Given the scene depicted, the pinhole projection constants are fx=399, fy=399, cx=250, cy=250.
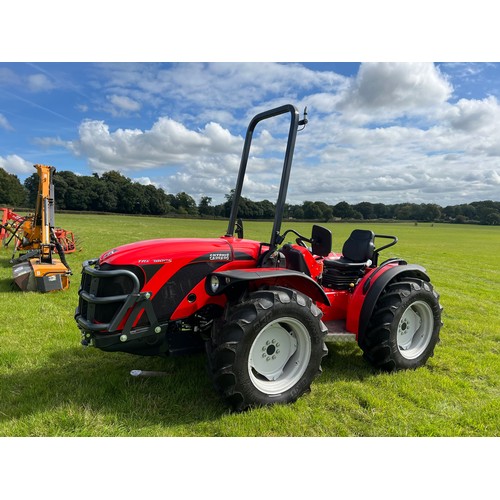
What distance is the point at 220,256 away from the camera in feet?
12.5

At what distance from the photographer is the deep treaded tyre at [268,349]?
10.8 ft

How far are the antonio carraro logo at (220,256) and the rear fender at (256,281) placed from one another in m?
0.21

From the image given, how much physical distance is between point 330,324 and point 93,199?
5661 centimetres

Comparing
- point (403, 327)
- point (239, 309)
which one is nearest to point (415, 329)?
point (403, 327)

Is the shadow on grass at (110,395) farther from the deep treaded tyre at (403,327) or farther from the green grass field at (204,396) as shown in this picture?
the deep treaded tyre at (403,327)

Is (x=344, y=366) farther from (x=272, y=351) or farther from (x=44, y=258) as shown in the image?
(x=44, y=258)

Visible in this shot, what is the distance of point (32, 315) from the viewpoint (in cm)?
620

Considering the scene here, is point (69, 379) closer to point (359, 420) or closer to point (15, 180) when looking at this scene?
point (359, 420)

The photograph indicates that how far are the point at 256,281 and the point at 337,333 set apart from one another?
1175 millimetres

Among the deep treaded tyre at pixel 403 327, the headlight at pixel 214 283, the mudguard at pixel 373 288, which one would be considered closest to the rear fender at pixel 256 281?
the headlight at pixel 214 283

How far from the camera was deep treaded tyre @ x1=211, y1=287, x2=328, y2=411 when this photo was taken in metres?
3.29

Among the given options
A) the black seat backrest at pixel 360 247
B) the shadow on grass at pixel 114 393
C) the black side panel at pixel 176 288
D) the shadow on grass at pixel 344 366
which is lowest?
the shadow on grass at pixel 114 393

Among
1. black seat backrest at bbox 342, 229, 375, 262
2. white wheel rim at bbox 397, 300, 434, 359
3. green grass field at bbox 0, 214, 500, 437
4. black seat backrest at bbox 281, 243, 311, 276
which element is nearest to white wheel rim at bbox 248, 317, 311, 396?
green grass field at bbox 0, 214, 500, 437

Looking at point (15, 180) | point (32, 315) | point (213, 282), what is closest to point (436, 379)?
point (213, 282)
